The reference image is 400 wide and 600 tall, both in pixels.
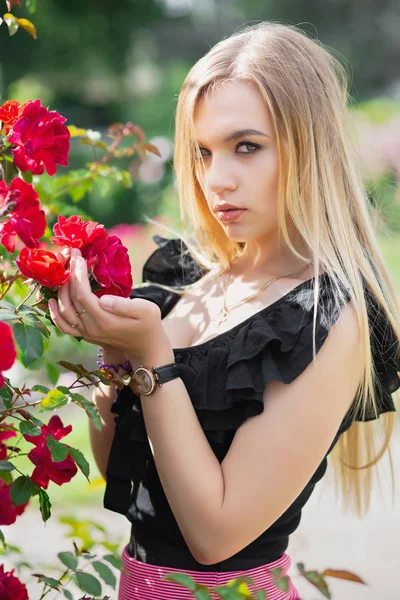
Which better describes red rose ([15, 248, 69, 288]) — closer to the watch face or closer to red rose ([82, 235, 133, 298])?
red rose ([82, 235, 133, 298])

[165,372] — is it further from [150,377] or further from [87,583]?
[87,583]

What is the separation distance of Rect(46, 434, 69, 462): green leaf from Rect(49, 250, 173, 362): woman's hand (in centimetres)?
18

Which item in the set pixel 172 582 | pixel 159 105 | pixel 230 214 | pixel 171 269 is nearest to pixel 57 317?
pixel 230 214

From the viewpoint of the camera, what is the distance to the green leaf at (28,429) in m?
1.18

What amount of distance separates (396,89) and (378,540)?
601 inches

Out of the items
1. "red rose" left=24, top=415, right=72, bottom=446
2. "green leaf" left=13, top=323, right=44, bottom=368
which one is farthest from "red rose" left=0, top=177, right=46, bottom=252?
"red rose" left=24, top=415, right=72, bottom=446

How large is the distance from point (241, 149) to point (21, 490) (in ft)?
2.40

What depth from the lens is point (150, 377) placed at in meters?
1.44

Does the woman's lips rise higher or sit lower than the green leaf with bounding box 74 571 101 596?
higher

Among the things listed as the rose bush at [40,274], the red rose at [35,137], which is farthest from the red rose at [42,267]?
the red rose at [35,137]

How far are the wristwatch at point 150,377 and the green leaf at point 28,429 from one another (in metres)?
0.27

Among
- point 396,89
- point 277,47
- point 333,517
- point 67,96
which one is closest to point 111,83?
point 67,96

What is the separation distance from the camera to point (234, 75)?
5.19 ft

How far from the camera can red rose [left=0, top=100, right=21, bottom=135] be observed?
1.21 m
